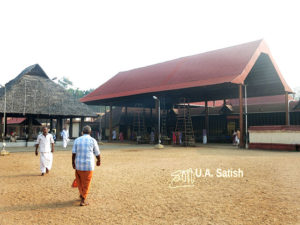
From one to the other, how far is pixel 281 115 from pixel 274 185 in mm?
19875

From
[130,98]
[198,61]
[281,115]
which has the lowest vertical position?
[281,115]

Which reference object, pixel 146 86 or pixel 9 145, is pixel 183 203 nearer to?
pixel 146 86

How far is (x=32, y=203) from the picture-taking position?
546 cm

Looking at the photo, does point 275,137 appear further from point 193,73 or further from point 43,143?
point 43,143

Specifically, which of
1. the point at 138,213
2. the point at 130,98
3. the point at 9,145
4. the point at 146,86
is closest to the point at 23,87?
the point at 9,145

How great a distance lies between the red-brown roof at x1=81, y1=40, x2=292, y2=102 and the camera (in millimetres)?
18031
